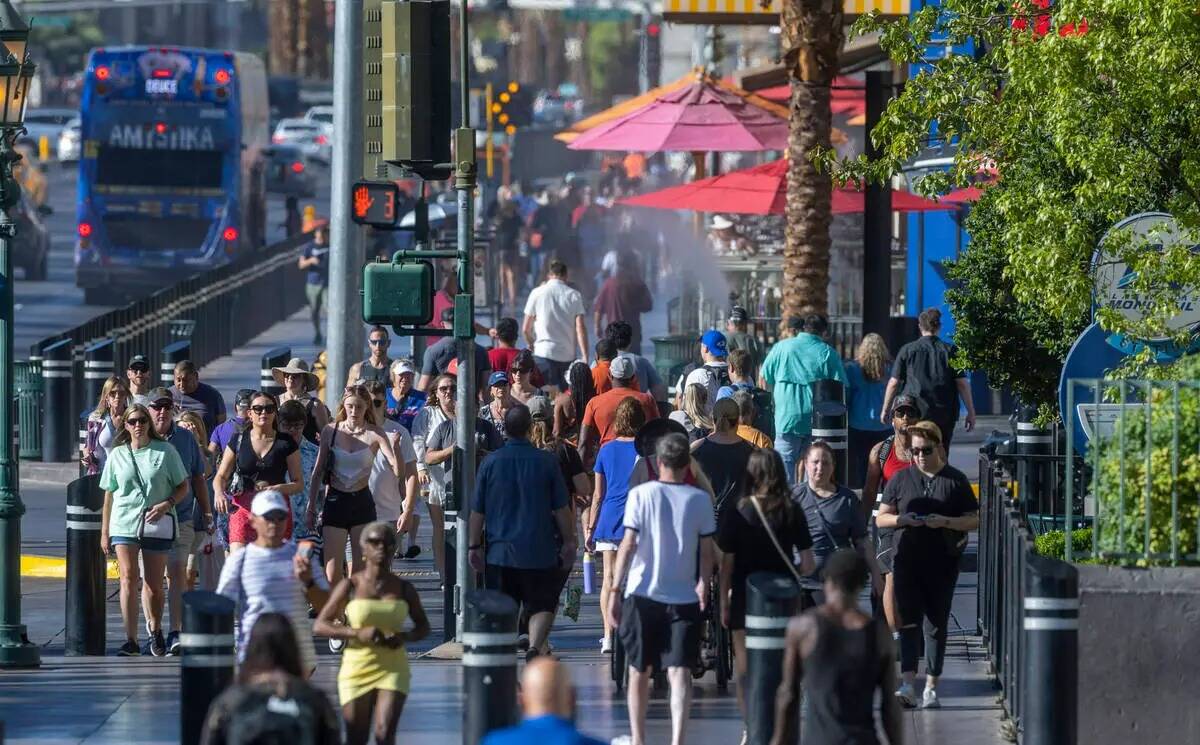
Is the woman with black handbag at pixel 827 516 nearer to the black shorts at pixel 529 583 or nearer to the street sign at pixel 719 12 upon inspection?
the black shorts at pixel 529 583

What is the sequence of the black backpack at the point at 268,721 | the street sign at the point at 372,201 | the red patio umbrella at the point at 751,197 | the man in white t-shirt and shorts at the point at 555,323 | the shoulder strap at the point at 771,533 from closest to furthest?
1. the black backpack at the point at 268,721
2. the shoulder strap at the point at 771,533
3. the street sign at the point at 372,201
4. the man in white t-shirt and shorts at the point at 555,323
5. the red patio umbrella at the point at 751,197

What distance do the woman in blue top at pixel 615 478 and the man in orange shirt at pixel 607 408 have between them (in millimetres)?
1590

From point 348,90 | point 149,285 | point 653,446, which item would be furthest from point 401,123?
point 149,285

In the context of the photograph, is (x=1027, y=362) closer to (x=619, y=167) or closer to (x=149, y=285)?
(x=149, y=285)

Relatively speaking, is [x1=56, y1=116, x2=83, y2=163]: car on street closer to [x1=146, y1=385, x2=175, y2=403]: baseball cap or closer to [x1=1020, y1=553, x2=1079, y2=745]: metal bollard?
[x1=146, y1=385, x2=175, y2=403]: baseball cap

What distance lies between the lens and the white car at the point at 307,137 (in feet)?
239

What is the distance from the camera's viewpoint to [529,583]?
40.8 feet

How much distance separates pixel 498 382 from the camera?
15.7 m

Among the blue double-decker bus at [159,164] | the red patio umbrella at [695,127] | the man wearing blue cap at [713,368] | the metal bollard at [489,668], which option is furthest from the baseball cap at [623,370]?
the blue double-decker bus at [159,164]

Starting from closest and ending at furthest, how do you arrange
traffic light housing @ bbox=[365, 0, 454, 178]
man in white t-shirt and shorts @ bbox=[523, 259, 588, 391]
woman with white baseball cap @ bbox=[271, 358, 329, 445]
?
1. traffic light housing @ bbox=[365, 0, 454, 178]
2. woman with white baseball cap @ bbox=[271, 358, 329, 445]
3. man in white t-shirt and shorts @ bbox=[523, 259, 588, 391]

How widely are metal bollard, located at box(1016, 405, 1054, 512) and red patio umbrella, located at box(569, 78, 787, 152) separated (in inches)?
396

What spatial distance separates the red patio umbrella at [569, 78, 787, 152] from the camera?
87.6 ft

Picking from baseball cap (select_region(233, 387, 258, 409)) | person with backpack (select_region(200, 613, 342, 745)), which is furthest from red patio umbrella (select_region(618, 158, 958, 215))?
person with backpack (select_region(200, 613, 342, 745))

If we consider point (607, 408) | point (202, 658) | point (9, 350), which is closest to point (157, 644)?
point (9, 350)
